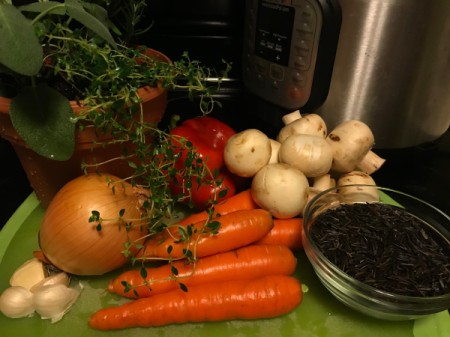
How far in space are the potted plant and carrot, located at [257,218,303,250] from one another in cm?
26

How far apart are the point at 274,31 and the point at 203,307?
0.57 metres

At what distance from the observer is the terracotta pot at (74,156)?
0.68 metres

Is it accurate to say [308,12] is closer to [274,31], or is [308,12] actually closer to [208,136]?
[274,31]

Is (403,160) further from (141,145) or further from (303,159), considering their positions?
(141,145)

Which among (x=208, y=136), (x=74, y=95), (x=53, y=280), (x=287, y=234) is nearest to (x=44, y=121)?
(x=74, y=95)

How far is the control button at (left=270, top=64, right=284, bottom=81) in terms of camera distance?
2.81ft

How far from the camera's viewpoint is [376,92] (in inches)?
32.4

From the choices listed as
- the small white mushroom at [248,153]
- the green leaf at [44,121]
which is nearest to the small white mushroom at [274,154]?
the small white mushroom at [248,153]

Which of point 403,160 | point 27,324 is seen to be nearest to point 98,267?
point 27,324

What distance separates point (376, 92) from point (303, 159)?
0.22 m

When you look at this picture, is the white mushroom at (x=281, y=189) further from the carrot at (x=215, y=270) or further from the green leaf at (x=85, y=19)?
the green leaf at (x=85, y=19)

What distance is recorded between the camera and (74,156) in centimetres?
71

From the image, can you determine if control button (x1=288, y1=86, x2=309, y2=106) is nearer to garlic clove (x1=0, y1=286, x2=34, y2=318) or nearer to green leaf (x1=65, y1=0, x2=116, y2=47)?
green leaf (x1=65, y1=0, x2=116, y2=47)

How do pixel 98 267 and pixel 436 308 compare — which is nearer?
pixel 436 308
